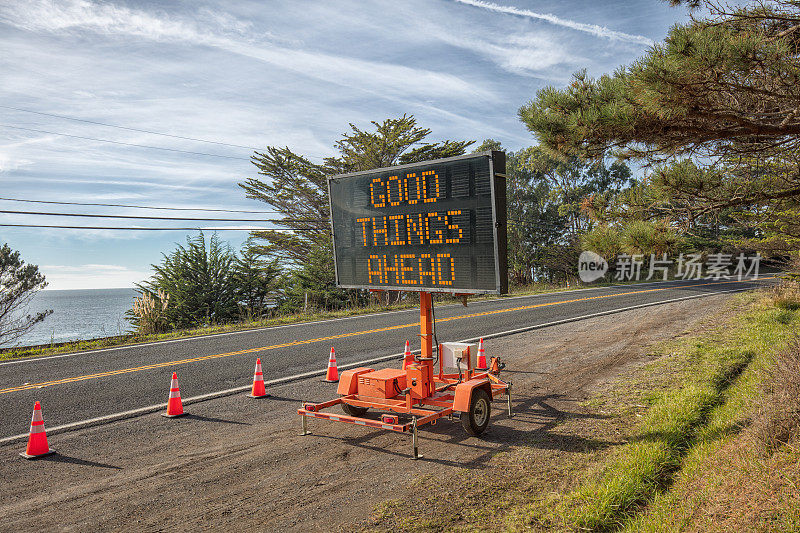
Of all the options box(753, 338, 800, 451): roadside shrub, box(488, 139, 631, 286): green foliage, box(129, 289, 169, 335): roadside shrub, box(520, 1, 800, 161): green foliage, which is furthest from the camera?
box(488, 139, 631, 286): green foliage

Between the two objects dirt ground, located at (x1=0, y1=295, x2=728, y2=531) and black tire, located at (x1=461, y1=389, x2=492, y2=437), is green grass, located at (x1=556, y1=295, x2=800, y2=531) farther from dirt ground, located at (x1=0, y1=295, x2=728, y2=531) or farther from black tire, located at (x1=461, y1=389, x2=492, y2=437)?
black tire, located at (x1=461, y1=389, x2=492, y2=437)

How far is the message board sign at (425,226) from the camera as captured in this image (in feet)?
20.1

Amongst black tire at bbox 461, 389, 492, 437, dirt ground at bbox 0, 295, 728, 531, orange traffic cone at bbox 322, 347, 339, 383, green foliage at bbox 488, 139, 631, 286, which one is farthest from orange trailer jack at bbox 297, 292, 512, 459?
green foliage at bbox 488, 139, 631, 286

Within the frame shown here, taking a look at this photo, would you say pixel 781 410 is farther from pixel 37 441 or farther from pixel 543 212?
pixel 543 212

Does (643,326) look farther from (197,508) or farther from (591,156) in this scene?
(197,508)

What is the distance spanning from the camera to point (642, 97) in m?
6.48

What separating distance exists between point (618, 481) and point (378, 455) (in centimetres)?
269

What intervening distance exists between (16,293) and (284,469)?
31476mm

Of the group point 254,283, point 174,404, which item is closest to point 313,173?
point 254,283

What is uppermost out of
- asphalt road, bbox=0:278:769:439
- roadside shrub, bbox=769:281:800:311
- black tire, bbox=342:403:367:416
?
roadside shrub, bbox=769:281:800:311

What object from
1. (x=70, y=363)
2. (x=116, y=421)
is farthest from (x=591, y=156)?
(x=70, y=363)

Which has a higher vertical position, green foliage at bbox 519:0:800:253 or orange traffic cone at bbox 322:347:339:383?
green foliage at bbox 519:0:800:253

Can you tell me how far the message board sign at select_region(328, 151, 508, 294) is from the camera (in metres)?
6.14

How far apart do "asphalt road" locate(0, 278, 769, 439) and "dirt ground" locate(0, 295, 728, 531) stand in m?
1.28
